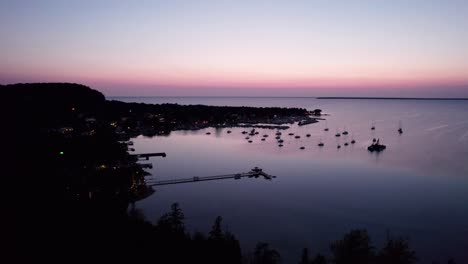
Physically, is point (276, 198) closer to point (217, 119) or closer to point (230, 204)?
point (230, 204)

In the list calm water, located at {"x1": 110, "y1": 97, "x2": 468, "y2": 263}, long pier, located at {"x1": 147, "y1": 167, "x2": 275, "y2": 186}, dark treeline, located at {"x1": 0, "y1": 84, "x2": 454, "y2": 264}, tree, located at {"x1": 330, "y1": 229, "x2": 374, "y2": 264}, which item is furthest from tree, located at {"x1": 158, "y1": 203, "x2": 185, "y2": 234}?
long pier, located at {"x1": 147, "y1": 167, "x2": 275, "y2": 186}

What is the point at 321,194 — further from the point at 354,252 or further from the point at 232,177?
the point at 354,252

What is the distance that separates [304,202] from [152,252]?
13.3 m

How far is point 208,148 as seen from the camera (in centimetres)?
4216

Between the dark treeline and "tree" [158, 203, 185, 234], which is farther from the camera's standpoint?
"tree" [158, 203, 185, 234]

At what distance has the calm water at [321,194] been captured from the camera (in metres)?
17.0

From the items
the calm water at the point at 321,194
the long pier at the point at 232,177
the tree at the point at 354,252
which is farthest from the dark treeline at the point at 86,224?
the long pier at the point at 232,177

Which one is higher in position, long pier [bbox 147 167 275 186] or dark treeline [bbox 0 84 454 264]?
dark treeline [bbox 0 84 454 264]

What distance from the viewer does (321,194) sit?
78.2ft

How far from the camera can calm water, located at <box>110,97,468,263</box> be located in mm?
16953

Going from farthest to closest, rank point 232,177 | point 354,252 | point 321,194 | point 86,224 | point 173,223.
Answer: point 232,177
point 321,194
point 173,223
point 354,252
point 86,224

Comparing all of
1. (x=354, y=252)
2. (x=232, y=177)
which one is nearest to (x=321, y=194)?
(x=232, y=177)

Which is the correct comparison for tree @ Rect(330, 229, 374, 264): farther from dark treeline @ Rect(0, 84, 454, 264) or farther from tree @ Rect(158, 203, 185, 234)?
tree @ Rect(158, 203, 185, 234)

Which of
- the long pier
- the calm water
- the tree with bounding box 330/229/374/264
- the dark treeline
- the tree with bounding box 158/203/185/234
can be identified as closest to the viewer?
the dark treeline
